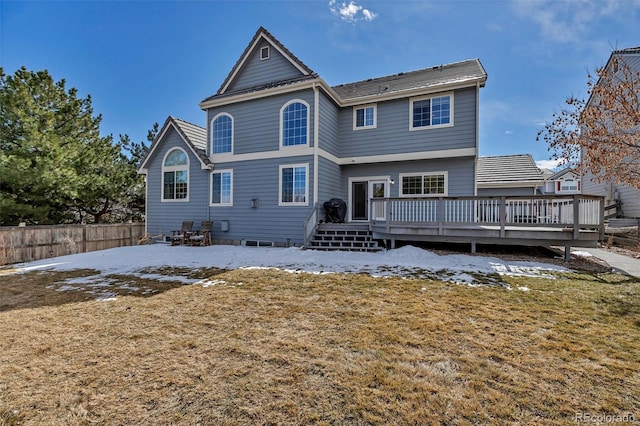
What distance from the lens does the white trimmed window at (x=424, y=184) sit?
11.6 m

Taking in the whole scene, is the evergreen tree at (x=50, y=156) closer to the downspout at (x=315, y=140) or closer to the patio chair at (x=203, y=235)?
the patio chair at (x=203, y=235)

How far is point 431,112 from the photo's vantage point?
11.5 m

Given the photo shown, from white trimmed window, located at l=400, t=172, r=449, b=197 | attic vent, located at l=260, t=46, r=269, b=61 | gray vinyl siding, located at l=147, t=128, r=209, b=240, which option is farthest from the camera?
gray vinyl siding, located at l=147, t=128, r=209, b=240

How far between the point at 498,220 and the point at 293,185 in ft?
23.9

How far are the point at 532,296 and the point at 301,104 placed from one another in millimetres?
9903

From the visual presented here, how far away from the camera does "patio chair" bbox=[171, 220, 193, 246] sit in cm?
1251

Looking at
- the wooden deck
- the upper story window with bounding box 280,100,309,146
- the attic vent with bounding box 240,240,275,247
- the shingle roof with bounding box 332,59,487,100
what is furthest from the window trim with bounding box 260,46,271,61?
the wooden deck

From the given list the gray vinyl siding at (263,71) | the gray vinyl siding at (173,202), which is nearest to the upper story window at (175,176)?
the gray vinyl siding at (173,202)

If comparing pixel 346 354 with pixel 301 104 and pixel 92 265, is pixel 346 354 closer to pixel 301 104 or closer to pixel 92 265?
pixel 92 265

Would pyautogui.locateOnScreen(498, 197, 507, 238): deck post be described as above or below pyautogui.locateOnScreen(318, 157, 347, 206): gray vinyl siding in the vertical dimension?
below

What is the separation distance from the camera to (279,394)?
2.38m

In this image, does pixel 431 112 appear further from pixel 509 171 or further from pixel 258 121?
pixel 509 171
